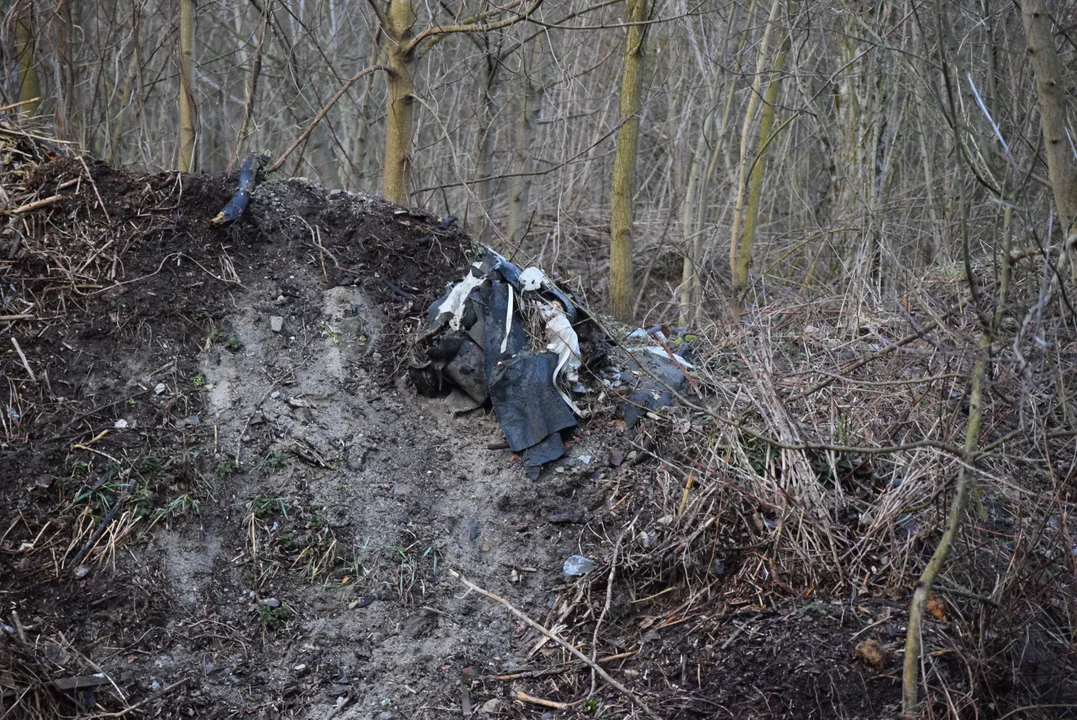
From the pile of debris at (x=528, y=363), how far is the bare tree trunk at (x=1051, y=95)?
1994 mm

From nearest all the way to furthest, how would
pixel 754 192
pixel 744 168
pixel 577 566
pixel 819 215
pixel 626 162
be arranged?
pixel 577 566
pixel 626 162
pixel 744 168
pixel 754 192
pixel 819 215

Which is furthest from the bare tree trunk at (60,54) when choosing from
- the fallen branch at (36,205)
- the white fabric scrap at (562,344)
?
the white fabric scrap at (562,344)

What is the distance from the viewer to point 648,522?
13.5 feet

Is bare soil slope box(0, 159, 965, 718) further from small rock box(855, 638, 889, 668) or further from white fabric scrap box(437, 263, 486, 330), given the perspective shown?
white fabric scrap box(437, 263, 486, 330)

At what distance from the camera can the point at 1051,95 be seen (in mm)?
3000

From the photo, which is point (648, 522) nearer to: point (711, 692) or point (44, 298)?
point (711, 692)

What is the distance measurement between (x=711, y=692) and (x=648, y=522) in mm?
918

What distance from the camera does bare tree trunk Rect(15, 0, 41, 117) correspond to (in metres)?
6.93

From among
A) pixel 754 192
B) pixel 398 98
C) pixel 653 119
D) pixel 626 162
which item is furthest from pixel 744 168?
pixel 653 119

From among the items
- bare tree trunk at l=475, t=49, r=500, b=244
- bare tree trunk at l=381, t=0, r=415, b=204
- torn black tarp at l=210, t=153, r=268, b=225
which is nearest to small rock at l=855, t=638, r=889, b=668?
torn black tarp at l=210, t=153, r=268, b=225

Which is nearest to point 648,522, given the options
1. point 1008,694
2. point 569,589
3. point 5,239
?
point 569,589

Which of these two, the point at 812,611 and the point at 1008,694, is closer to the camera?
the point at 1008,694

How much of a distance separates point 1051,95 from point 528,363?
8.36ft

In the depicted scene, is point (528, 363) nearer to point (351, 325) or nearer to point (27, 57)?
point (351, 325)
